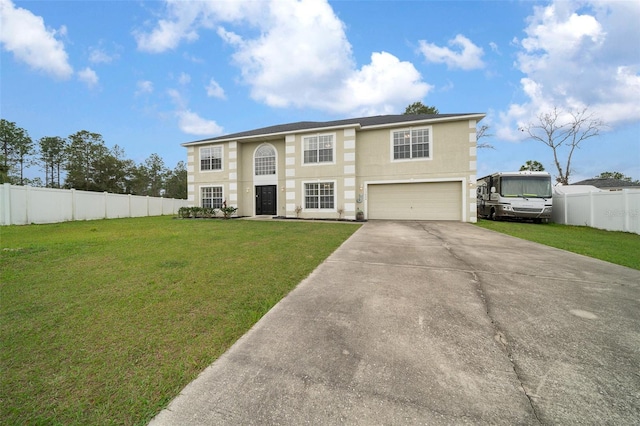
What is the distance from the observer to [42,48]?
1238 cm

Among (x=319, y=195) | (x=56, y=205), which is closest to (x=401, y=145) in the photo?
(x=319, y=195)

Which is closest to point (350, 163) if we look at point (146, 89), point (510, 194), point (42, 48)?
point (510, 194)

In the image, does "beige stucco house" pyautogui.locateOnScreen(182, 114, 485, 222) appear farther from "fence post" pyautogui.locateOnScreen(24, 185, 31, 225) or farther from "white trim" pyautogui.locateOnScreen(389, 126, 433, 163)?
"fence post" pyautogui.locateOnScreen(24, 185, 31, 225)

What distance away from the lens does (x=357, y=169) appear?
46.6 ft

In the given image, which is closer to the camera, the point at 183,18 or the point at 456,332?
the point at 456,332

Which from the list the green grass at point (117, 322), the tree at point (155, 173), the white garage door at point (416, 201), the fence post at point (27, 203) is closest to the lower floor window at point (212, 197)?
the fence post at point (27, 203)

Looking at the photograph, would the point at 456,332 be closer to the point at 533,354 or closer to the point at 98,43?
the point at 533,354

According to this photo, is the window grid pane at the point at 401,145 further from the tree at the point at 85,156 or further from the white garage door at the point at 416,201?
the tree at the point at 85,156

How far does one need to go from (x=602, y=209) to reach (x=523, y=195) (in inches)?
105

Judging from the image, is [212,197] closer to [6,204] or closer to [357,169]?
[6,204]

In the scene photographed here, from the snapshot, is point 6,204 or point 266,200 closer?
point 6,204

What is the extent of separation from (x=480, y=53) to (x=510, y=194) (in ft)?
30.5

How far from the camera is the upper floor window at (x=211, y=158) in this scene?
53.5 ft

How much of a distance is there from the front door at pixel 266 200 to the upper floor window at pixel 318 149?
321cm
